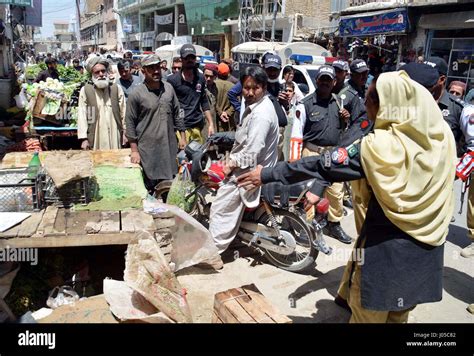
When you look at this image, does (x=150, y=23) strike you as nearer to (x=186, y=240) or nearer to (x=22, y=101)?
(x=22, y=101)

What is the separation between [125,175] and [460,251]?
12.5 feet

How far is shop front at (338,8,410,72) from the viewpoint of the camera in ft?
44.3

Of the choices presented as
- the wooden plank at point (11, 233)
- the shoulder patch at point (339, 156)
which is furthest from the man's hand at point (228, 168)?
the wooden plank at point (11, 233)

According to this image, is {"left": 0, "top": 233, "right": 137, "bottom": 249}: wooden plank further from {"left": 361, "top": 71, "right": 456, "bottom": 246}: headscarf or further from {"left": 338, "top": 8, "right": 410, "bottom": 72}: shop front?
{"left": 338, "top": 8, "right": 410, "bottom": 72}: shop front

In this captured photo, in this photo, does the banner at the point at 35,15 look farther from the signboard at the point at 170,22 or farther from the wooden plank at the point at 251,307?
the wooden plank at the point at 251,307

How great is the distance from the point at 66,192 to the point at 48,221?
0.37 m

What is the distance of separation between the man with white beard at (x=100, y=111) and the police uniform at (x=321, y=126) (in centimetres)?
245

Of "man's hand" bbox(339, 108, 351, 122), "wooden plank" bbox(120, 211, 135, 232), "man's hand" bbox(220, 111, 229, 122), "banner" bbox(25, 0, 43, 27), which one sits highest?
"banner" bbox(25, 0, 43, 27)

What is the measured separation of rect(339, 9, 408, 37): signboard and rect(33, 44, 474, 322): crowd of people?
855cm

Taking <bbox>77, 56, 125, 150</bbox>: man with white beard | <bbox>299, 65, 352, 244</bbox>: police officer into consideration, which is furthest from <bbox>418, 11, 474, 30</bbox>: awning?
<bbox>77, 56, 125, 150</bbox>: man with white beard

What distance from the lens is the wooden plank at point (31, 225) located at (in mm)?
2809

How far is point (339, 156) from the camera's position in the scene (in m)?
2.18

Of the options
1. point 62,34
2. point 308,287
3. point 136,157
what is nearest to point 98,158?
point 136,157

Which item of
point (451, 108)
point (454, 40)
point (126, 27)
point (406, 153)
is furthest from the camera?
point (126, 27)
